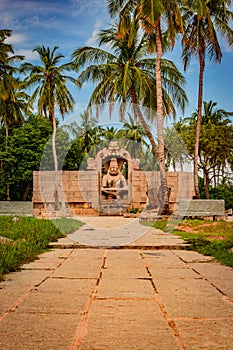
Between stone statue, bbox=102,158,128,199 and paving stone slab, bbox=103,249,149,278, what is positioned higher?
stone statue, bbox=102,158,128,199

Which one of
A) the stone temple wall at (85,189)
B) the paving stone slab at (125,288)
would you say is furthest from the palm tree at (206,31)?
the paving stone slab at (125,288)

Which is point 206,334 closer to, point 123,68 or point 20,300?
point 20,300

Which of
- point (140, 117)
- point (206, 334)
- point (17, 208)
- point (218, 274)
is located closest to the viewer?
point (206, 334)

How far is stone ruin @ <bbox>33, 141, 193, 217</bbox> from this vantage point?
1981 centimetres

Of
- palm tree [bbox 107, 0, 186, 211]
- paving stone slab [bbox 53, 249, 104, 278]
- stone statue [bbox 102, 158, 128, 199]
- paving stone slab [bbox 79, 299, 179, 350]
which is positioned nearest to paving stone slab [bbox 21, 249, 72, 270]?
paving stone slab [bbox 53, 249, 104, 278]

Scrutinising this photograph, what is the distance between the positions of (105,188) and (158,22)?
8.13 meters

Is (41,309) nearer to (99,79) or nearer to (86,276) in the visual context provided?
(86,276)

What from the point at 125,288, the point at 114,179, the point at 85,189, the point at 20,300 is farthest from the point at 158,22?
the point at 20,300

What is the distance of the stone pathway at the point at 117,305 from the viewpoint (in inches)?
96.9

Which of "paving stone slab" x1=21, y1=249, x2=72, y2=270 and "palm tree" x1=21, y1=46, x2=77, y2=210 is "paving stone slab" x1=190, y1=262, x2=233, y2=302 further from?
"palm tree" x1=21, y1=46, x2=77, y2=210

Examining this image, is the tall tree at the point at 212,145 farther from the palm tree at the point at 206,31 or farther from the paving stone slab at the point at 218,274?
the paving stone slab at the point at 218,274

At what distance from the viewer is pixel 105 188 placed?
19766 millimetres

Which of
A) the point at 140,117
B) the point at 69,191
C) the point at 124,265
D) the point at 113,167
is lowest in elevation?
the point at 124,265

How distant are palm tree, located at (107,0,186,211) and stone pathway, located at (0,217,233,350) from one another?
9.67 metres
